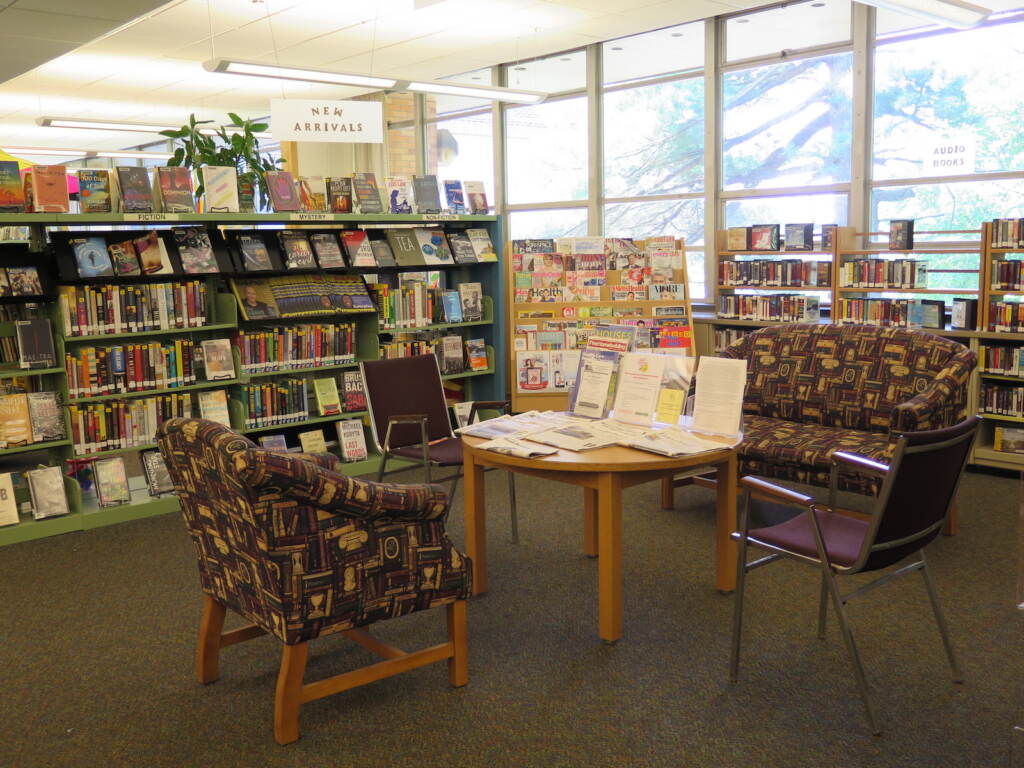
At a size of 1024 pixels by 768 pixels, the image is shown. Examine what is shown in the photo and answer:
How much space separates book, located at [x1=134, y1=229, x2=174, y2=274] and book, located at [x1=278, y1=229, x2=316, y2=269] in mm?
741

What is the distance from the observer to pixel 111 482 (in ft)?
17.2

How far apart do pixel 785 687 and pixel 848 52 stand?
5.92m

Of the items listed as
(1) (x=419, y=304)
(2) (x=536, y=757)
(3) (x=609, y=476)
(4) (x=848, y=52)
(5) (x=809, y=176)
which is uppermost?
(4) (x=848, y=52)

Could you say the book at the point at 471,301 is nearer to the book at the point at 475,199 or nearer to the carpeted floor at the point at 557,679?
the book at the point at 475,199

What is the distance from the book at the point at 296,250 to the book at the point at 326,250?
0.05 metres

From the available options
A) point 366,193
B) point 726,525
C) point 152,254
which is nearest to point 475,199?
point 366,193

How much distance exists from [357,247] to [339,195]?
0.35 m

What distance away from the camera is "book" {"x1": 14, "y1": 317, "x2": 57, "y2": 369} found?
15.9 ft

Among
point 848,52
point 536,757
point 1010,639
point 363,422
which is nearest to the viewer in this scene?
point 536,757

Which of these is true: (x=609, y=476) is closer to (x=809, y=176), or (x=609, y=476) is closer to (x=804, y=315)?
(x=804, y=315)

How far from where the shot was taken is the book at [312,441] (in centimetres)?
593

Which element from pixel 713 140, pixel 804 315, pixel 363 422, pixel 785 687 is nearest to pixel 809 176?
pixel 713 140

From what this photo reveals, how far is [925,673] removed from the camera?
3.23 m

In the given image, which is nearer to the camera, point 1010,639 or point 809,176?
point 1010,639
